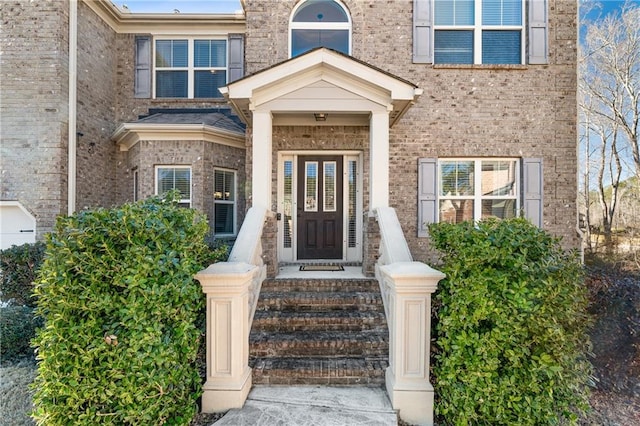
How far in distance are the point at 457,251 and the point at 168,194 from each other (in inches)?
109

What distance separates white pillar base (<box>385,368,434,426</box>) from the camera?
118 inches

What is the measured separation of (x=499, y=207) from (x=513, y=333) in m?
4.51

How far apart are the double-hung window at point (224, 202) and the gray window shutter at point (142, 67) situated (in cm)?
312

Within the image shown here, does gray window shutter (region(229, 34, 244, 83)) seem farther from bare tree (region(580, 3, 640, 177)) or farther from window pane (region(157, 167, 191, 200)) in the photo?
bare tree (region(580, 3, 640, 177))

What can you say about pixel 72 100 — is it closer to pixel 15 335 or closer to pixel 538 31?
pixel 15 335

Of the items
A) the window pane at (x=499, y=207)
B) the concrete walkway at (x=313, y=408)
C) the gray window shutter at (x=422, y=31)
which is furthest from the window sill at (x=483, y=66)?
the concrete walkway at (x=313, y=408)

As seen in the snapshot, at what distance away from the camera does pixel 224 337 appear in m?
3.07

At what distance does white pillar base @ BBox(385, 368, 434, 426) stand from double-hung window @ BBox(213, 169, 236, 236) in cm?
581

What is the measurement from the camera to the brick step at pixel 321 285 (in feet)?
15.1

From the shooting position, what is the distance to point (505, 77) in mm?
6488

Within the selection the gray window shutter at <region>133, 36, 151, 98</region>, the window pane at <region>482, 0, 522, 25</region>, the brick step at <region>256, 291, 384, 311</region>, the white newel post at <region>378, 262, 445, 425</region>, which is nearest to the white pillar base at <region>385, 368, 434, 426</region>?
the white newel post at <region>378, 262, 445, 425</region>

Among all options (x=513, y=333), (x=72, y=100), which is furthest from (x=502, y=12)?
(x=72, y=100)

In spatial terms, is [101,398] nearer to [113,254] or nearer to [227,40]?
[113,254]

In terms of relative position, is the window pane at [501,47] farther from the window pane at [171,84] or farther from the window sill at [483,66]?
the window pane at [171,84]
